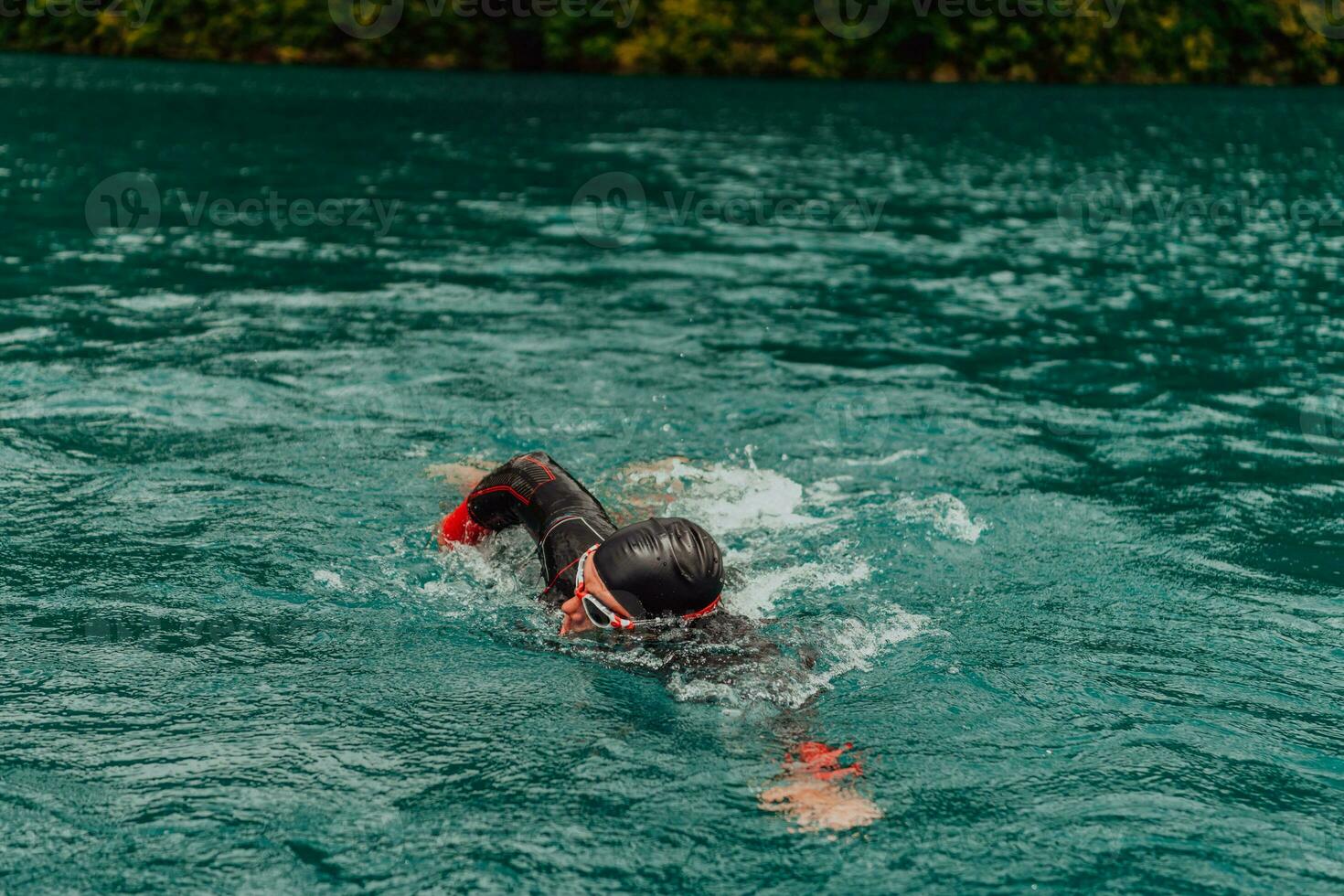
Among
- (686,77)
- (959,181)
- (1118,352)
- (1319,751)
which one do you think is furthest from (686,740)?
(686,77)

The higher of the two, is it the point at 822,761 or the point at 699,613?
the point at 699,613

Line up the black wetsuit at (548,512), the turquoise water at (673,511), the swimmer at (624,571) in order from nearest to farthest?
the turquoise water at (673,511)
the swimmer at (624,571)
the black wetsuit at (548,512)

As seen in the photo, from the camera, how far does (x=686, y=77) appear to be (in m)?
49.9

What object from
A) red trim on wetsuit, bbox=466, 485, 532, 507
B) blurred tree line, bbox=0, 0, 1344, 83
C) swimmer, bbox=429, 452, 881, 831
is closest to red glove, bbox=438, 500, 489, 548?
swimmer, bbox=429, 452, 881, 831

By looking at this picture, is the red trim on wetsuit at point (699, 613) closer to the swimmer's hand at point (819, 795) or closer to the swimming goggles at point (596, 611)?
the swimming goggles at point (596, 611)

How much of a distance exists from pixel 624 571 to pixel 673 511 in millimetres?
2830

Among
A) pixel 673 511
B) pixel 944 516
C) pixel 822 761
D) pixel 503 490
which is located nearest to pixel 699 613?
pixel 822 761

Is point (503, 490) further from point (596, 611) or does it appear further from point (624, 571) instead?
point (624, 571)

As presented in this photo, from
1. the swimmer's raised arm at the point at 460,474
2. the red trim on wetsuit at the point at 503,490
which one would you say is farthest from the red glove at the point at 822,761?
the swimmer's raised arm at the point at 460,474

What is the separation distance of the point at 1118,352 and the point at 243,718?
36.4 feet

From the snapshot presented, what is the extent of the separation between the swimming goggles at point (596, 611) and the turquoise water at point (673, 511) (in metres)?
0.40

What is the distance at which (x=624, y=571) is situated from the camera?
6.75 metres

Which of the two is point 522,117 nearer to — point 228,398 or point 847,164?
point 847,164

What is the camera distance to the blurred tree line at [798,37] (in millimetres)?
50000
